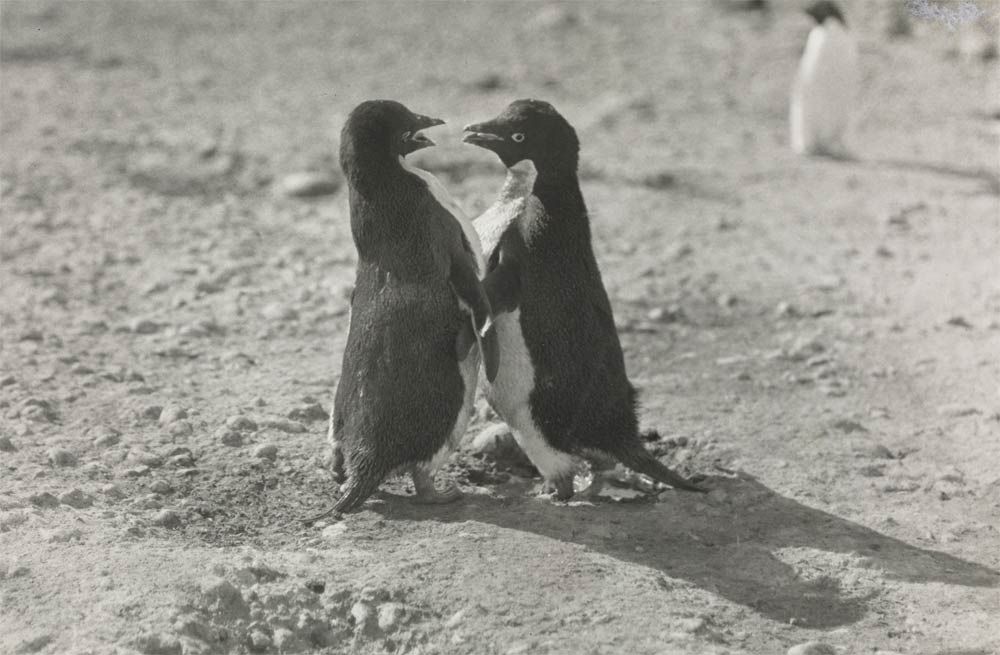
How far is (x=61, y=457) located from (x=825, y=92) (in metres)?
6.48

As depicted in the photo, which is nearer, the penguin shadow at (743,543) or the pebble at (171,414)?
the penguin shadow at (743,543)

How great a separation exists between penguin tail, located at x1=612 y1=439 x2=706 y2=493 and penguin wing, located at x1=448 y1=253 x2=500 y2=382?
519 millimetres

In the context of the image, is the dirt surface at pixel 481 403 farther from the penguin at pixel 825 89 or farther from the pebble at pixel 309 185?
the penguin at pixel 825 89

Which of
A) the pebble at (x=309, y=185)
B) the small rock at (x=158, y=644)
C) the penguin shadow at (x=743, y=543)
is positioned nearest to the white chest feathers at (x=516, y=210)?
the penguin shadow at (x=743, y=543)

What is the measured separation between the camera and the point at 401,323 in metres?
4.42

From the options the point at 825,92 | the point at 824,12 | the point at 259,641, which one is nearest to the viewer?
the point at 259,641

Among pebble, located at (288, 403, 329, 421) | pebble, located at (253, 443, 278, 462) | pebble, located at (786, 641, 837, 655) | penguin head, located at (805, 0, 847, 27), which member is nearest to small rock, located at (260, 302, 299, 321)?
pebble, located at (288, 403, 329, 421)

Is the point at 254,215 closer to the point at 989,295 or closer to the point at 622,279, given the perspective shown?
the point at 622,279

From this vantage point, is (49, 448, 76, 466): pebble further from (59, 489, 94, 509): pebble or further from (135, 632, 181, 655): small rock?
(135, 632, 181, 655): small rock

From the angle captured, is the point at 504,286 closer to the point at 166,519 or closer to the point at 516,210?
the point at 516,210

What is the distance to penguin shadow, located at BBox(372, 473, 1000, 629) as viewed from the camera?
411 centimetres

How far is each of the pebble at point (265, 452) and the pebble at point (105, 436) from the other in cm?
49

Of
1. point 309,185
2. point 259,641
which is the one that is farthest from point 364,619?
point 309,185

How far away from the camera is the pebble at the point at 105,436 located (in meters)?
4.90
